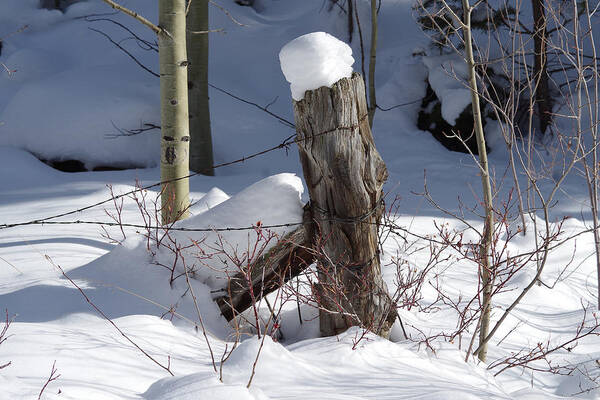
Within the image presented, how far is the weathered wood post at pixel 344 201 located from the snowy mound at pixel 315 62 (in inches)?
1.7

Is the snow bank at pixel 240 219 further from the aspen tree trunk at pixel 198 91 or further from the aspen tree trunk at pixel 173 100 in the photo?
the aspen tree trunk at pixel 198 91

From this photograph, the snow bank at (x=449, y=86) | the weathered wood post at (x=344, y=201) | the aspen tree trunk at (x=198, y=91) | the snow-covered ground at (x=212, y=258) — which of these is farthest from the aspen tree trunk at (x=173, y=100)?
the snow bank at (x=449, y=86)

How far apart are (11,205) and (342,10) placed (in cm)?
804

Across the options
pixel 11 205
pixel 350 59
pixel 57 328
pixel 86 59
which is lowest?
pixel 57 328

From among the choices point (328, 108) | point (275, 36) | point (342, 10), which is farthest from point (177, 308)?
point (342, 10)

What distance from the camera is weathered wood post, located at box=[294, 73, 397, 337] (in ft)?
8.68

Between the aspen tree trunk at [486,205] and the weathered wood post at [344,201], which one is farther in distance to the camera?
the aspen tree trunk at [486,205]

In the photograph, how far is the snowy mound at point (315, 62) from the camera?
2555 millimetres

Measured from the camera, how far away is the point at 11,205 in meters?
5.32

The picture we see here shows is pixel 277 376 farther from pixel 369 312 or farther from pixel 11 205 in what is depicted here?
pixel 11 205

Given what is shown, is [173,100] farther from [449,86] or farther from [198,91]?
[449,86]

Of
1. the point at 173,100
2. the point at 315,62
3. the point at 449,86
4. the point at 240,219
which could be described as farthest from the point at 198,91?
the point at 315,62

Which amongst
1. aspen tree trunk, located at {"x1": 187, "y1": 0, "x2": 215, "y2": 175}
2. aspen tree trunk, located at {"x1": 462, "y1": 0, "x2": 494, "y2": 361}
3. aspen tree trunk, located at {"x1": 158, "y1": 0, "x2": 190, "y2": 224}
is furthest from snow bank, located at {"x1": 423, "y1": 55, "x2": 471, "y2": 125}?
aspen tree trunk, located at {"x1": 462, "y1": 0, "x2": 494, "y2": 361}

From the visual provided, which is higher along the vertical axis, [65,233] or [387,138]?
[387,138]
